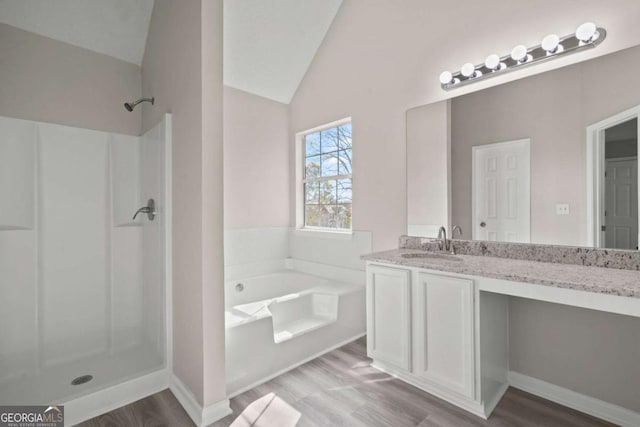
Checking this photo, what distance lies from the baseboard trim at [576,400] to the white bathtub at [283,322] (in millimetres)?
1253

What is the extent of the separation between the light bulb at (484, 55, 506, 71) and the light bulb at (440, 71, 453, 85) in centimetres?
26

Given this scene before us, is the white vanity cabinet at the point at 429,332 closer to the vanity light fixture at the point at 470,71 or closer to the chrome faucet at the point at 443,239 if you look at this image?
the chrome faucet at the point at 443,239

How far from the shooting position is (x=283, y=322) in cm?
256

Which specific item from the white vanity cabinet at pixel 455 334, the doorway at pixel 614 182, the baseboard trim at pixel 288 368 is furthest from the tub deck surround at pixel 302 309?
the doorway at pixel 614 182

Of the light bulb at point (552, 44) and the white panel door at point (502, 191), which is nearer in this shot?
the light bulb at point (552, 44)

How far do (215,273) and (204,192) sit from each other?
454mm

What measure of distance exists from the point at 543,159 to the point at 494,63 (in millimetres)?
720

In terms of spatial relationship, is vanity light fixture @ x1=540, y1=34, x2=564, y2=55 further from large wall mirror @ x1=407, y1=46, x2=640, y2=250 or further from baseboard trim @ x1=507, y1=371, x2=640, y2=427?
baseboard trim @ x1=507, y1=371, x2=640, y2=427

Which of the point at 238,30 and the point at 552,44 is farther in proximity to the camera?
the point at 238,30

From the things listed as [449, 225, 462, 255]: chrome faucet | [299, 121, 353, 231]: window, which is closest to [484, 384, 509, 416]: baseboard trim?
[449, 225, 462, 255]: chrome faucet

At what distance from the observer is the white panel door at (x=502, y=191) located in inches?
74.5

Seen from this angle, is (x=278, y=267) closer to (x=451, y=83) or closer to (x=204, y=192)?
(x=204, y=192)

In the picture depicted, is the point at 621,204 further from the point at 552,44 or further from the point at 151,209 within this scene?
the point at 151,209

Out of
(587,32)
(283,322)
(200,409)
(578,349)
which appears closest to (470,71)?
(587,32)
